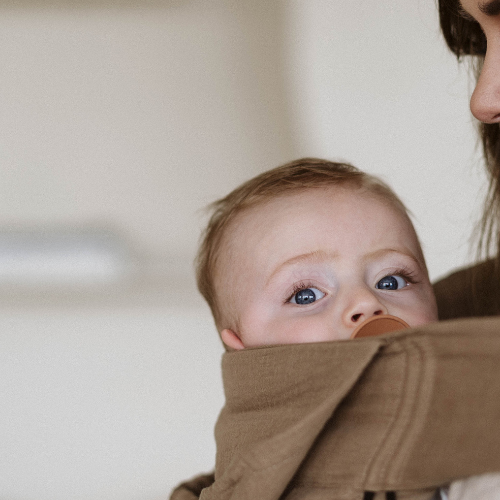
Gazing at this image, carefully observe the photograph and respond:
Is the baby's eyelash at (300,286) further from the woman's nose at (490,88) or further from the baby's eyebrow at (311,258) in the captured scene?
the woman's nose at (490,88)

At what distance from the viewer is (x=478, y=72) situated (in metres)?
0.98

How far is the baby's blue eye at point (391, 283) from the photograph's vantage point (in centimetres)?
78

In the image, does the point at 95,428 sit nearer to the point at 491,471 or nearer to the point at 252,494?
the point at 252,494

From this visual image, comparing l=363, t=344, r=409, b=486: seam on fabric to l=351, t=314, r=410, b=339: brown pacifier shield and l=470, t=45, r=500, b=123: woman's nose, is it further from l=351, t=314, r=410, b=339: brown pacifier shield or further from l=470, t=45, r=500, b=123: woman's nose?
l=470, t=45, r=500, b=123: woman's nose

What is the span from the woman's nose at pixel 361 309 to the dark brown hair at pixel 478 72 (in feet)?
1.20

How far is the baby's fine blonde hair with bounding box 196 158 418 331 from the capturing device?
2.77 feet

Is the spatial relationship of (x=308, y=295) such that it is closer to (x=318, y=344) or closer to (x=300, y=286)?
(x=300, y=286)

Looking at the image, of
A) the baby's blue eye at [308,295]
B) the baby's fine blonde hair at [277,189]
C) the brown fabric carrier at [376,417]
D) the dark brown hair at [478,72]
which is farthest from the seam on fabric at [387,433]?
the dark brown hair at [478,72]

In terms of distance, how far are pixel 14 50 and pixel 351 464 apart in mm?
1418

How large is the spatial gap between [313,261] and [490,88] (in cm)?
29

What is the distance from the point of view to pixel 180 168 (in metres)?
1.74

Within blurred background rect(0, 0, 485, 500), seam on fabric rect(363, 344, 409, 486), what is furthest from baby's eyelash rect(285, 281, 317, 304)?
blurred background rect(0, 0, 485, 500)

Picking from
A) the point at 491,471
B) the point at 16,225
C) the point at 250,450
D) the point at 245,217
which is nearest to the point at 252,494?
the point at 250,450

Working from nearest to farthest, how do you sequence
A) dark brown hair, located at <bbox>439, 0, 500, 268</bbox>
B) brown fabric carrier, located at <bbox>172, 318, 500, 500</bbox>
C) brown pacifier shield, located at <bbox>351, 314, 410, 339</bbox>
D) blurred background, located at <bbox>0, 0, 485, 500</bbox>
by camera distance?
brown fabric carrier, located at <bbox>172, 318, 500, 500</bbox> < brown pacifier shield, located at <bbox>351, 314, 410, 339</bbox> < dark brown hair, located at <bbox>439, 0, 500, 268</bbox> < blurred background, located at <bbox>0, 0, 485, 500</bbox>
